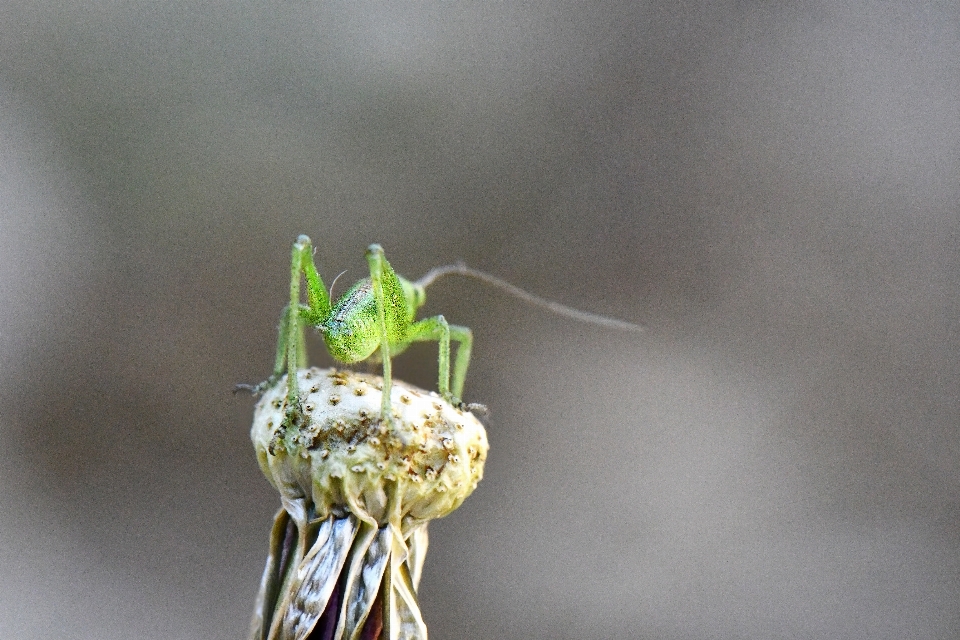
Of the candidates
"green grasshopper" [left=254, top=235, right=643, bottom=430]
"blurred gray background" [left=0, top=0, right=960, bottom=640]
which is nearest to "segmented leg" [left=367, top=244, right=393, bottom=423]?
"green grasshopper" [left=254, top=235, right=643, bottom=430]

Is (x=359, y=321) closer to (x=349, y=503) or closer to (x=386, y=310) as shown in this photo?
(x=386, y=310)

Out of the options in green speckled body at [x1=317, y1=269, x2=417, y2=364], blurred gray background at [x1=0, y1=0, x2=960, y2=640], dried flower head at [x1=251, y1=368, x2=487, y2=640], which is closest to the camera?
dried flower head at [x1=251, y1=368, x2=487, y2=640]

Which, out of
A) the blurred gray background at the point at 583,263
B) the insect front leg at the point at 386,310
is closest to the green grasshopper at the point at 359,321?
the insect front leg at the point at 386,310

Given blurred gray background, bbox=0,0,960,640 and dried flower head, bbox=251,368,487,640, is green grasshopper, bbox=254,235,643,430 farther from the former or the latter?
blurred gray background, bbox=0,0,960,640

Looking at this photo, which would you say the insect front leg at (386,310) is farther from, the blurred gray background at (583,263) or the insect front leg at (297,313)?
the blurred gray background at (583,263)

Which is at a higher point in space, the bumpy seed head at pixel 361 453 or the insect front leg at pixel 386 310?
the insect front leg at pixel 386 310

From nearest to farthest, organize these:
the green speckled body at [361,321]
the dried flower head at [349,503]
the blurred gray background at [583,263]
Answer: the dried flower head at [349,503]
the green speckled body at [361,321]
the blurred gray background at [583,263]
